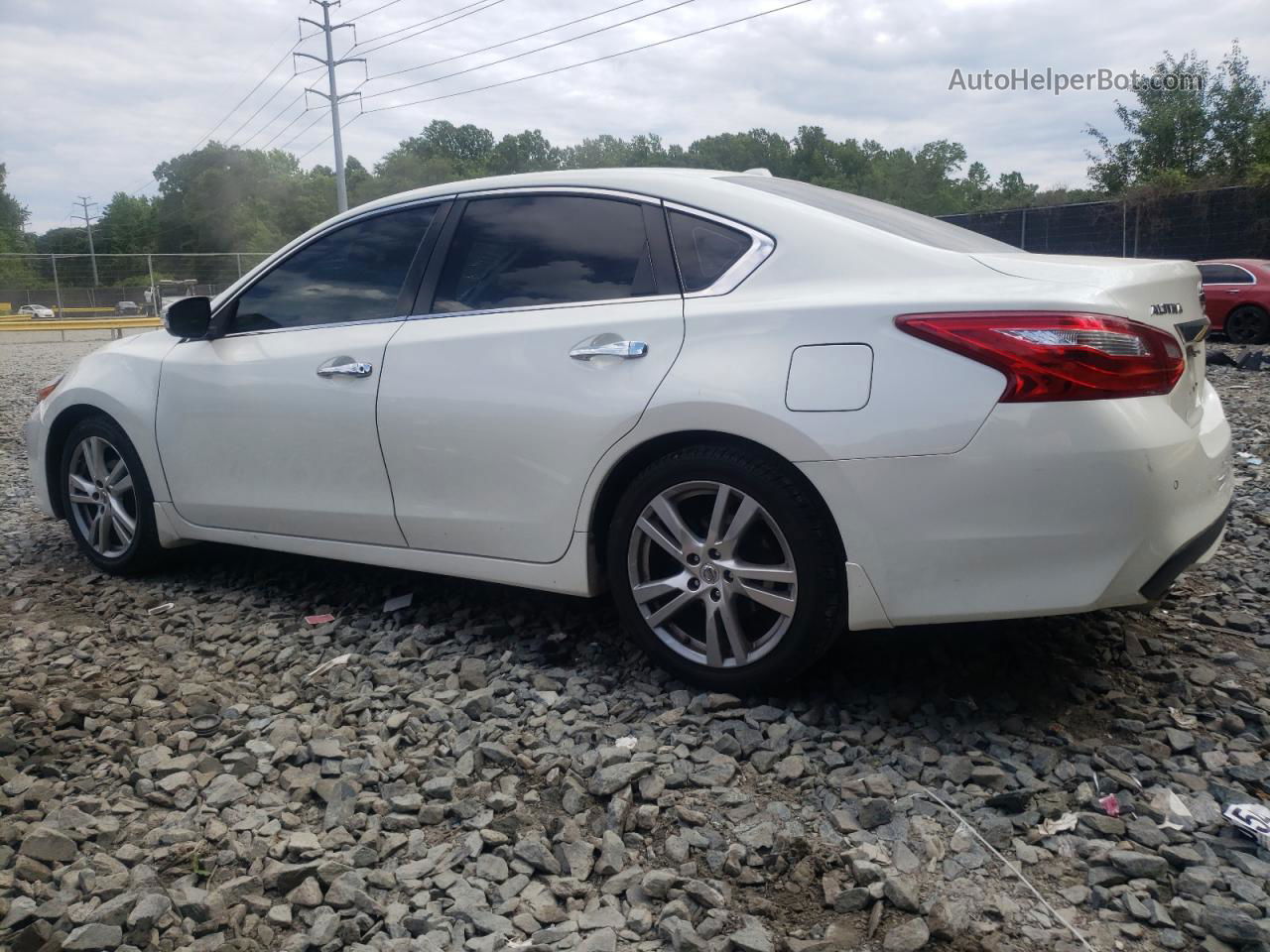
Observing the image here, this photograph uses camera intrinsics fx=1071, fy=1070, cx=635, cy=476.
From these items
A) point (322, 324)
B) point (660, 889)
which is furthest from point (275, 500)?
point (660, 889)

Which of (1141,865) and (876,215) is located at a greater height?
(876,215)

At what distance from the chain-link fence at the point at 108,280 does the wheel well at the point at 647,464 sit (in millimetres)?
34413

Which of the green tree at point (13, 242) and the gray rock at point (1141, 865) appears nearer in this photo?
the gray rock at point (1141, 865)

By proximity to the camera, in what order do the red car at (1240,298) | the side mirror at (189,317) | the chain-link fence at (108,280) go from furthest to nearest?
1. the chain-link fence at (108,280)
2. the red car at (1240,298)
3. the side mirror at (189,317)

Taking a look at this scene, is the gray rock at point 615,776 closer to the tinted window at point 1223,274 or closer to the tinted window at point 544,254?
Answer: the tinted window at point 544,254

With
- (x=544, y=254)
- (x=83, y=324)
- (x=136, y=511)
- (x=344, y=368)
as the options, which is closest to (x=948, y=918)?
(x=544, y=254)

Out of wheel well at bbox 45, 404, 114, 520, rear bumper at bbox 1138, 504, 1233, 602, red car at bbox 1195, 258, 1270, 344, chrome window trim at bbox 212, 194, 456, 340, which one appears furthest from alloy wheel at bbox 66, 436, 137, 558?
red car at bbox 1195, 258, 1270, 344

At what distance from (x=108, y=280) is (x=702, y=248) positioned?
1541 inches

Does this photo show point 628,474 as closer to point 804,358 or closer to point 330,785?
point 804,358

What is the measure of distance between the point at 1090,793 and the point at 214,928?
2.06 metres

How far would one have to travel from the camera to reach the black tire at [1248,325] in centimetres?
1558

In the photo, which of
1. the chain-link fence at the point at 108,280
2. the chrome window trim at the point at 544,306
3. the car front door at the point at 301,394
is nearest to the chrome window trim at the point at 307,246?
the car front door at the point at 301,394

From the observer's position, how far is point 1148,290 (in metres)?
2.88

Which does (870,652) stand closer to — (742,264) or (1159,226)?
(742,264)
